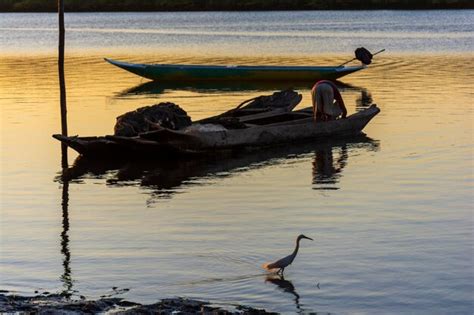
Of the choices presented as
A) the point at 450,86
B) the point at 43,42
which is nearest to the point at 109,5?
the point at 43,42

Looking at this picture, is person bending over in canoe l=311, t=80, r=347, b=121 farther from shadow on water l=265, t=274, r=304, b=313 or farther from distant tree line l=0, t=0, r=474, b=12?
distant tree line l=0, t=0, r=474, b=12

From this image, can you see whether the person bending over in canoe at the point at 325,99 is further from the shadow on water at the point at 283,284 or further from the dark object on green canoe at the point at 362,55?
the dark object on green canoe at the point at 362,55

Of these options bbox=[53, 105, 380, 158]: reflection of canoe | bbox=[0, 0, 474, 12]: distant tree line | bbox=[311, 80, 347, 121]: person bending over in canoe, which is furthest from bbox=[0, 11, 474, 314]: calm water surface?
bbox=[0, 0, 474, 12]: distant tree line

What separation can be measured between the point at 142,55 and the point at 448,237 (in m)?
44.1

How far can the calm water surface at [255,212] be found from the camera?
41.5 feet

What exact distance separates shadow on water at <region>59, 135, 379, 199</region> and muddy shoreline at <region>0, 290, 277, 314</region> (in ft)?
23.0

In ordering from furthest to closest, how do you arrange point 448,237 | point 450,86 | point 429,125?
point 450,86 < point 429,125 < point 448,237

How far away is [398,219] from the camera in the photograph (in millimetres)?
16031

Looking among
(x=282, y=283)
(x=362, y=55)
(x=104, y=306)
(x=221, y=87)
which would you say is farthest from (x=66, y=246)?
(x=362, y=55)

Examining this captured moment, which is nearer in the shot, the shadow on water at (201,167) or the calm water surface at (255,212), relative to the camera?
the calm water surface at (255,212)

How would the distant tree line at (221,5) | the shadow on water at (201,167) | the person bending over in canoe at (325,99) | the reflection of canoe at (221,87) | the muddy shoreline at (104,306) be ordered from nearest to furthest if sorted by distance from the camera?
the muddy shoreline at (104,306)
the shadow on water at (201,167)
the person bending over in canoe at (325,99)
the reflection of canoe at (221,87)
the distant tree line at (221,5)

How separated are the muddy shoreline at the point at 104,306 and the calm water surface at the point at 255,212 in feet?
Result: 1.89

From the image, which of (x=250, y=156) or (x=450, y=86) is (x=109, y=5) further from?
(x=250, y=156)

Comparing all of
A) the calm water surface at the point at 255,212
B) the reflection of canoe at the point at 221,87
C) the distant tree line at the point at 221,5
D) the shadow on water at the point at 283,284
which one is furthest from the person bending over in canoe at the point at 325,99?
the distant tree line at the point at 221,5
